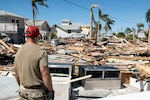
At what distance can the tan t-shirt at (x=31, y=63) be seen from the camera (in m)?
2.47

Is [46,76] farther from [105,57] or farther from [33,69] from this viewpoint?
[105,57]

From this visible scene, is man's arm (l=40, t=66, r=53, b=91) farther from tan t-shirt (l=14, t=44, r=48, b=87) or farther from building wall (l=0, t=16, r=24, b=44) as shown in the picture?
building wall (l=0, t=16, r=24, b=44)

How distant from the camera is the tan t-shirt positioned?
247 centimetres

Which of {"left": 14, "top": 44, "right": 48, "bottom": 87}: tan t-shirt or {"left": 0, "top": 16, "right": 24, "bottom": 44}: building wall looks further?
{"left": 0, "top": 16, "right": 24, "bottom": 44}: building wall

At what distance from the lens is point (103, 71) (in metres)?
7.05

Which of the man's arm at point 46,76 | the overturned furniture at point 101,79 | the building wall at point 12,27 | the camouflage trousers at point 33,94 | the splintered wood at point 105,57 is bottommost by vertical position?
the overturned furniture at point 101,79

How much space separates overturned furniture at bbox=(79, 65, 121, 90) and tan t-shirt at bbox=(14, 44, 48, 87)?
440 centimetres

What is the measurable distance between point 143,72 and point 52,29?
43.3m

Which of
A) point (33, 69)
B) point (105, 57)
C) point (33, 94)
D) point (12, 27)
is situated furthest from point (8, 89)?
point (12, 27)

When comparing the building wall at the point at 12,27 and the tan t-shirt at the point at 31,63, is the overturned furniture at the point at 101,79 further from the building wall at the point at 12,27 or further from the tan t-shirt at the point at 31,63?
the building wall at the point at 12,27

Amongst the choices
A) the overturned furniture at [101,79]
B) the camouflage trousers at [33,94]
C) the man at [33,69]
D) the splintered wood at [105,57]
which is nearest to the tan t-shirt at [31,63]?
the man at [33,69]

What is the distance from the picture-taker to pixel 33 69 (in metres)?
2.55

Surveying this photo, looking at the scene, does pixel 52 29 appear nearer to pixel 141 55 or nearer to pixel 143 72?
pixel 141 55

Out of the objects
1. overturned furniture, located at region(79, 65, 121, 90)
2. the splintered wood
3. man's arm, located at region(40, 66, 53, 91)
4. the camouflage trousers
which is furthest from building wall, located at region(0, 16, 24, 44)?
man's arm, located at region(40, 66, 53, 91)
